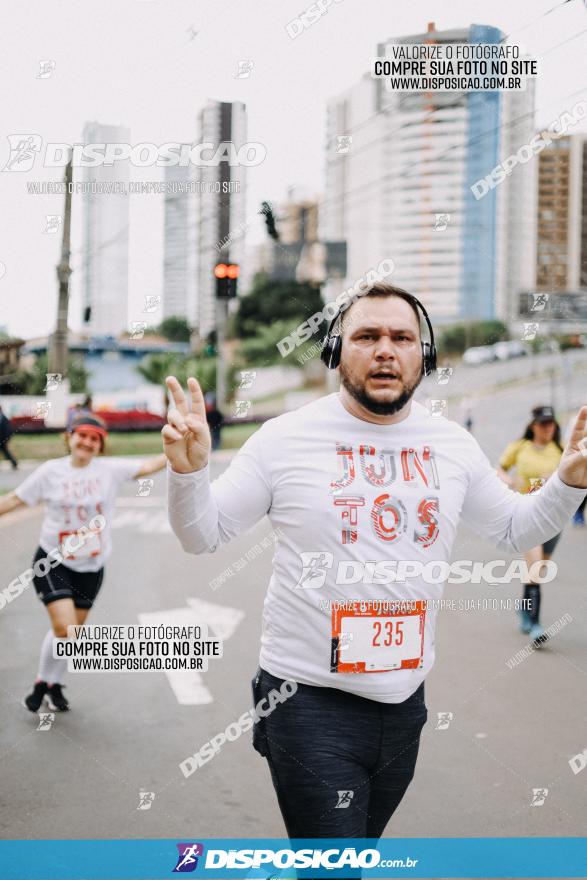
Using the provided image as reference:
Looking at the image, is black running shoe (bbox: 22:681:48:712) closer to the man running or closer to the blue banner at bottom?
the blue banner at bottom

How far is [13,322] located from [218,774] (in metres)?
2.63

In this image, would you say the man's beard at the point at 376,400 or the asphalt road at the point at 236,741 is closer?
the man's beard at the point at 376,400

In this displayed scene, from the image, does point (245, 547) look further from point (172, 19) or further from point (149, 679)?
point (172, 19)

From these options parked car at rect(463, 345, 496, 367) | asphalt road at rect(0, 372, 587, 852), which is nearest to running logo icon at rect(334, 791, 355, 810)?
asphalt road at rect(0, 372, 587, 852)

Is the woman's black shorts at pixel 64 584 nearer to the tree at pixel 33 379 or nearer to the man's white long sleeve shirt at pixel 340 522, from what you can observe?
the man's white long sleeve shirt at pixel 340 522

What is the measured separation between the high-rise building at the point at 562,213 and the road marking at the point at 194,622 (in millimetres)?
4139

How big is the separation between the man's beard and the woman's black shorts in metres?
2.67

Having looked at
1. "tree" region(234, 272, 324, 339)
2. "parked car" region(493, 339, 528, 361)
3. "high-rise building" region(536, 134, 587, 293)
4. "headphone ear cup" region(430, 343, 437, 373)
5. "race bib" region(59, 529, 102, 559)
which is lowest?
"race bib" region(59, 529, 102, 559)

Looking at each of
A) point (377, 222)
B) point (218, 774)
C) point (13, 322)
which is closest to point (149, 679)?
point (218, 774)

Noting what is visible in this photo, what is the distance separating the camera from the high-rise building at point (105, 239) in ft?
12.8

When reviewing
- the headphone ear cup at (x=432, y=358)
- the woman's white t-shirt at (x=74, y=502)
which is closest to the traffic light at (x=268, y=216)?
the woman's white t-shirt at (x=74, y=502)

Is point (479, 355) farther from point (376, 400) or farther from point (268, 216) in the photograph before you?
point (376, 400)

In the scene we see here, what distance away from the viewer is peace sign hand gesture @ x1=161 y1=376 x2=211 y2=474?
75.5 inches

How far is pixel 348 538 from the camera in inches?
81.1
